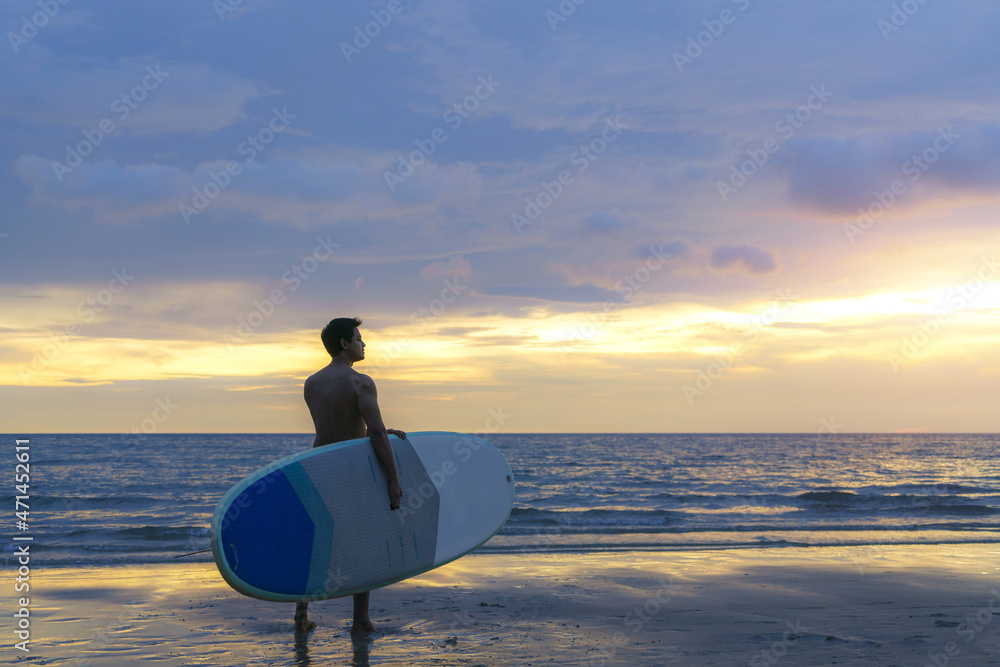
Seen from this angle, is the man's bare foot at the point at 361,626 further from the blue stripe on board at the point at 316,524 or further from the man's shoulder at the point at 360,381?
the man's shoulder at the point at 360,381

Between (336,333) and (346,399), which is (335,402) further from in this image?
(336,333)

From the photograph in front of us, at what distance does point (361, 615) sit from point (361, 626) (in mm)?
66

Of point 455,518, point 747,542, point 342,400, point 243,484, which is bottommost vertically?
point 747,542

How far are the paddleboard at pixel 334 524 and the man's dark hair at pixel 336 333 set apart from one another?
1.95 ft

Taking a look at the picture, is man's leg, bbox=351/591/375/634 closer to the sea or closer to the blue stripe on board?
the blue stripe on board

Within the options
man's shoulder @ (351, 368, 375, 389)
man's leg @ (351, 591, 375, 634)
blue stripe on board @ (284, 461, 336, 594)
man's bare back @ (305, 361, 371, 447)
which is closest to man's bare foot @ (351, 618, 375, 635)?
man's leg @ (351, 591, 375, 634)

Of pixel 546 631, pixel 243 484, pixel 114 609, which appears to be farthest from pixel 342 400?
pixel 114 609

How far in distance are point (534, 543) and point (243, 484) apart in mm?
6167

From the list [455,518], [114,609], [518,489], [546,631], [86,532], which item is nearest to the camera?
[546,631]

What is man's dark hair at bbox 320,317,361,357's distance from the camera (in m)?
4.20

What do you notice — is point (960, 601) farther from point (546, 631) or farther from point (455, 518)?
point (455, 518)

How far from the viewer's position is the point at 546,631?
183 inches

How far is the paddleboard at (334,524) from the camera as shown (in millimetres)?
4027

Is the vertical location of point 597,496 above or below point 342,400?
below
